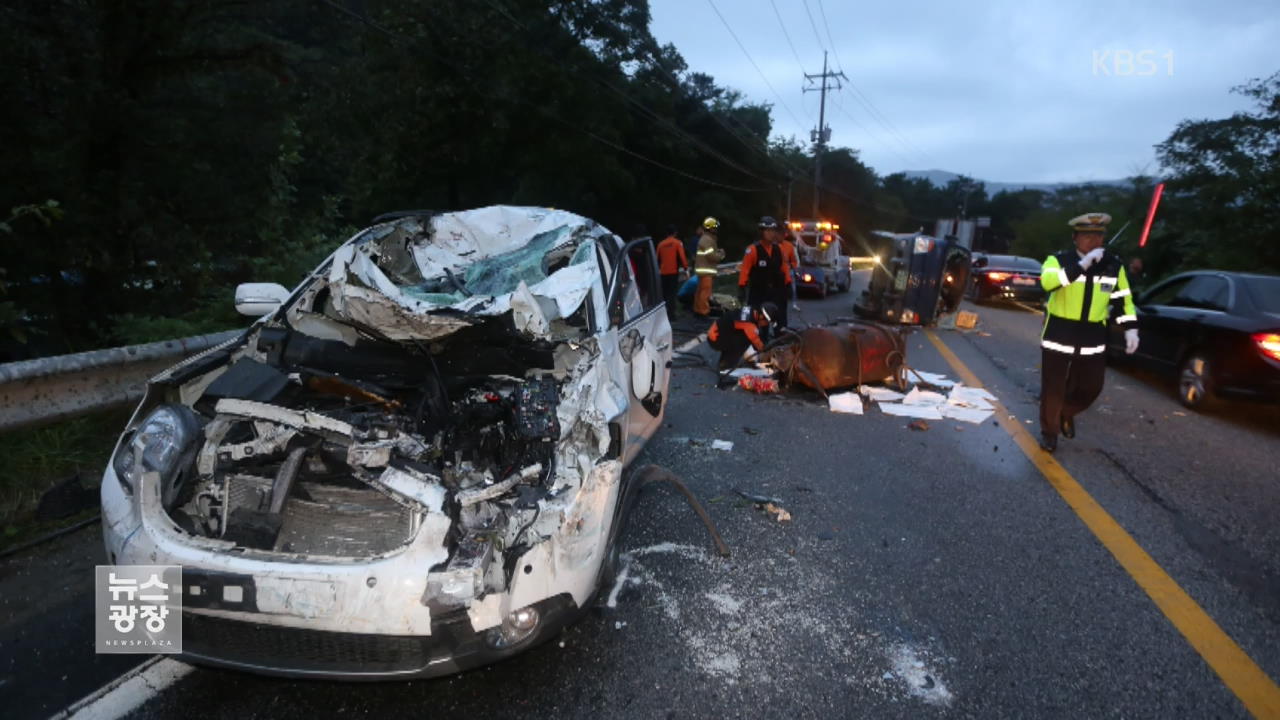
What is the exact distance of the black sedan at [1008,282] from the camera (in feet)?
54.4

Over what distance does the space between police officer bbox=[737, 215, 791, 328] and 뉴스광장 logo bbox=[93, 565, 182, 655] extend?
698cm

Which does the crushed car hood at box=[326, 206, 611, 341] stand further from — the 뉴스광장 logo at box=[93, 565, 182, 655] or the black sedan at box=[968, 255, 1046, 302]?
the black sedan at box=[968, 255, 1046, 302]

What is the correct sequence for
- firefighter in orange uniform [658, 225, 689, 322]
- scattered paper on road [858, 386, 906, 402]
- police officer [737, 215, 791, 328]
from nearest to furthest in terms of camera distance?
scattered paper on road [858, 386, 906, 402], police officer [737, 215, 791, 328], firefighter in orange uniform [658, 225, 689, 322]

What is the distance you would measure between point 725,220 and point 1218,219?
2552 cm

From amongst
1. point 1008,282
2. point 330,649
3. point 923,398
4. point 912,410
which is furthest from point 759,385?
point 1008,282

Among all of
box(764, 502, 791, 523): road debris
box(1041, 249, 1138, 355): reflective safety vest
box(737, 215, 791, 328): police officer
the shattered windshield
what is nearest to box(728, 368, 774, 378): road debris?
box(737, 215, 791, 328): police officer

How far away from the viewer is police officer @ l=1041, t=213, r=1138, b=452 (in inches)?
203

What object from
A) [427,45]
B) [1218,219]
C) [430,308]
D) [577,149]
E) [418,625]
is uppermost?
[427,45]

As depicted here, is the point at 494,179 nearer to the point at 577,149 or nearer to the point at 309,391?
the point at 577,149

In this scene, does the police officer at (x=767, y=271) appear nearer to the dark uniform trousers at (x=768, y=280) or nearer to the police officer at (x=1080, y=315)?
A: the dark uniform trousers at (x=768, y=280)

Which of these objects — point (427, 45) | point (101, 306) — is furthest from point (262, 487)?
point (427, 45)

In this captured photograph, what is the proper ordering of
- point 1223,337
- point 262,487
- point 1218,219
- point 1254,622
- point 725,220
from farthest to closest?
1. point 725,220
2. point 1218,219
3. point 1223,337
4. point 1254,622
5. point 262,487

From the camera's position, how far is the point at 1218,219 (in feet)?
63.0

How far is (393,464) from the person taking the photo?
8.44 feet
